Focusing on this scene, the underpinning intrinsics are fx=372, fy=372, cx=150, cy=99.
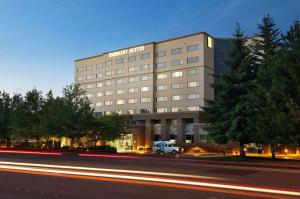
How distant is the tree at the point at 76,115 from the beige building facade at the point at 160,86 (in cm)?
3254

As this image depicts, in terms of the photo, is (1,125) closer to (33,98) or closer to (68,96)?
(33,98)

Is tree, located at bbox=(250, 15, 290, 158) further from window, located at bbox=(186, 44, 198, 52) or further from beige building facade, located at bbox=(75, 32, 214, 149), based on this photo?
window, located at bbox=(186, 44, 198, 52)

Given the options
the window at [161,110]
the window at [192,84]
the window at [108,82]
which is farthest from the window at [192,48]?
the window at [108,82]

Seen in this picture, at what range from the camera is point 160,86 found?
326 feet

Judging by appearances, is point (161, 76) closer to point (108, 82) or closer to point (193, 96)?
point (193, 96)

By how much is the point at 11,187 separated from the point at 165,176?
7.48m

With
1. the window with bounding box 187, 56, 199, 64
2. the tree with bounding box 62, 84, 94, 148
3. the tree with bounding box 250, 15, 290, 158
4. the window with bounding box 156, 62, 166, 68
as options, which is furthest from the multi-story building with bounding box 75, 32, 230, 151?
the tree with bounding box 250, 15, 290, 158

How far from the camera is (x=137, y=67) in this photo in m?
104

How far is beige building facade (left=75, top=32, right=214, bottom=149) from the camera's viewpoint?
87.7 meters

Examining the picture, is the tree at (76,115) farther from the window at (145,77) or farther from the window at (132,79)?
the window at (132,79)

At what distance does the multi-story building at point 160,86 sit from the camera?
8781cm

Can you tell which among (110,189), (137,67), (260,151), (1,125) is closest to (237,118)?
(110,189)

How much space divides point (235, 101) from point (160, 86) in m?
60.7

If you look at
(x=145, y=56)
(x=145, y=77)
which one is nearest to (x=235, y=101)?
(x=145, y=77)
